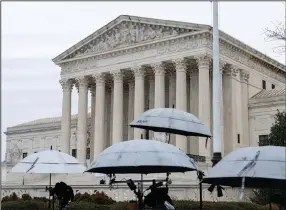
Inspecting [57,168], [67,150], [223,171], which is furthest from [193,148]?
[223,171]

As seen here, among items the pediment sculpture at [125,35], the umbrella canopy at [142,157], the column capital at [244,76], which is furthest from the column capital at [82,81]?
the umbrella canopy at [142,157]

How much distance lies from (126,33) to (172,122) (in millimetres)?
35865

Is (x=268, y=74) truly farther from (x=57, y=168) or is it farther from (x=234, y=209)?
(x=57, y=168)

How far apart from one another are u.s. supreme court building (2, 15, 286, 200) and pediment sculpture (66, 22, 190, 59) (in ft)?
0.25

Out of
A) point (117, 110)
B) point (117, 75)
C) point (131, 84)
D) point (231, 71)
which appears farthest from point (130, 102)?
point (231, 71)

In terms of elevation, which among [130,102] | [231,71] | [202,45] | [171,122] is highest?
[202,45]

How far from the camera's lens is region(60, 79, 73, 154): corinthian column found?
53844 mm

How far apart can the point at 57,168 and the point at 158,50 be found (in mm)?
29745

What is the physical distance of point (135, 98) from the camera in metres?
49.2

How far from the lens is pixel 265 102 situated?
164 feet

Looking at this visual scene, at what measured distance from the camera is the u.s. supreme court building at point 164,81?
4594 cm

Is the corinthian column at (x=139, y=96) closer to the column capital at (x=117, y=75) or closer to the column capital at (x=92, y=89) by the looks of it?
the column capital at (x=117, y=75)

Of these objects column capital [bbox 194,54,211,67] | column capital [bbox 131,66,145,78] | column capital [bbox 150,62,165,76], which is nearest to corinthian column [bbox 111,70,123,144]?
column capital [bbox 131,66,145,78]

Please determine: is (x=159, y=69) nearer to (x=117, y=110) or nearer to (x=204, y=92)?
(x=204, y=92)
